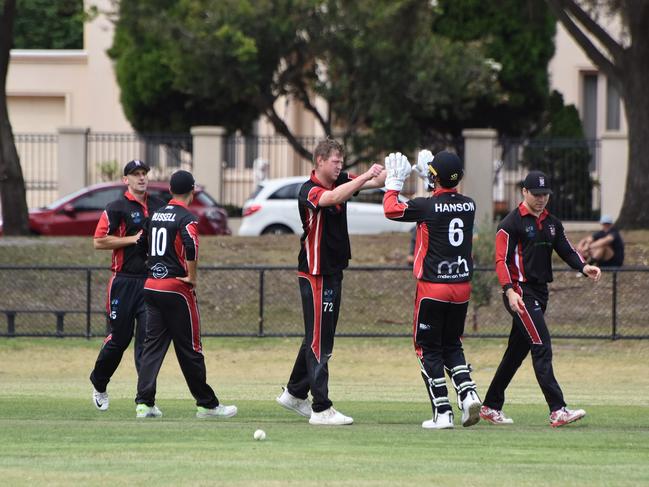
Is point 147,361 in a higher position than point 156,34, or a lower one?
lower

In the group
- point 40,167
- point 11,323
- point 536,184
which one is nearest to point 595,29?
point 11,323

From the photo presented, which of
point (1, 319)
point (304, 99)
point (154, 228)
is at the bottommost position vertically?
point (1, 319)

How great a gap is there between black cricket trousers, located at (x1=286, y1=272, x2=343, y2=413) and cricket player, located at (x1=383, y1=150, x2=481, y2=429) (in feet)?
2.17

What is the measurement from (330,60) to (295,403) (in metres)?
22.4

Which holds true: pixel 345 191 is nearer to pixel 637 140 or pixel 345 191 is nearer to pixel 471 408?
pixel 471 408

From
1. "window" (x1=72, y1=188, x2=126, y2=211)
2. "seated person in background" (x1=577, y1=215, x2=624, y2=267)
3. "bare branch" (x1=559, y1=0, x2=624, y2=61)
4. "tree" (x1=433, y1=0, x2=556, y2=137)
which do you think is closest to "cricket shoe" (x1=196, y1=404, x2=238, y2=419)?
"seated person in background" (x1=577, y1=215, x2=624, y2=267)

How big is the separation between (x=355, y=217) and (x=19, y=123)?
18.8 m

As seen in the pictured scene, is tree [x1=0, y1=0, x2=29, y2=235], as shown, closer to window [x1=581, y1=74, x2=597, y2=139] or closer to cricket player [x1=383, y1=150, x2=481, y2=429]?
cricket player [x1=383, y1=150, x2=481, y2=429]

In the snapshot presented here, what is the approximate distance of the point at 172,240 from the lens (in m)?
11.0

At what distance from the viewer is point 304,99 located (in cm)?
3381

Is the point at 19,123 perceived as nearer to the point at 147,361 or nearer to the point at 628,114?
the point at 628,114

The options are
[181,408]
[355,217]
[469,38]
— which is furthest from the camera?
[469,38]

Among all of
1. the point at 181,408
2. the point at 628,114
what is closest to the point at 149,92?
the point at 628,114

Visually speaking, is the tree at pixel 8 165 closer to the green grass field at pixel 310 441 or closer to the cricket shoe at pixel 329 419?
the green grass field at pixel 310 441
